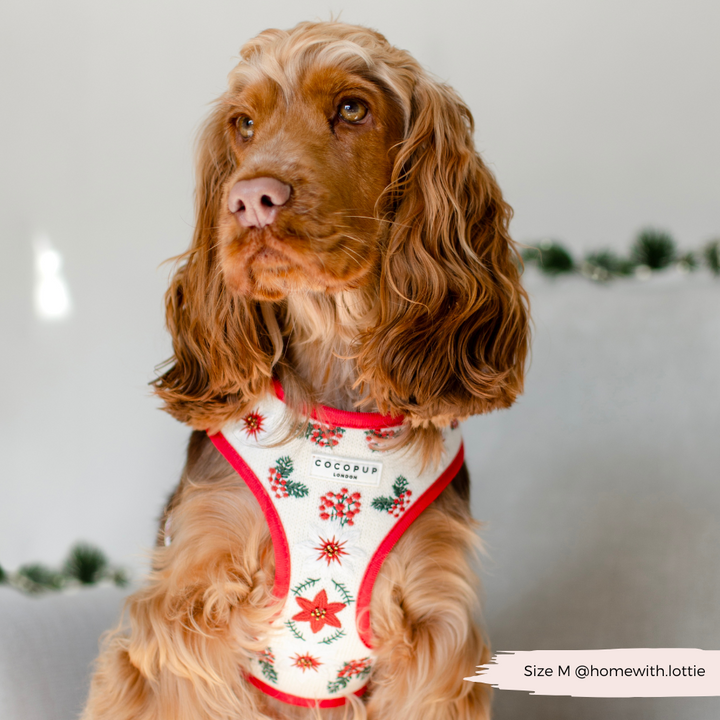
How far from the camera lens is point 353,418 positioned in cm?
188

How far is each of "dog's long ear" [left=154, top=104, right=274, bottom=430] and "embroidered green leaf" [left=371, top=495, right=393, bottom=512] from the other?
1.31 feet

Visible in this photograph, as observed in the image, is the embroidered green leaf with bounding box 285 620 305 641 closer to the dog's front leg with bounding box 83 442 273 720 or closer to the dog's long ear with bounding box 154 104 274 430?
the dog's front leg with bounding box 83 442 273 720

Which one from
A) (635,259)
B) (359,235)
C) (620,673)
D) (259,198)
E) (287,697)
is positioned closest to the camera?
(259,198)

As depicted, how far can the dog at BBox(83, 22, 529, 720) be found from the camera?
178 cm

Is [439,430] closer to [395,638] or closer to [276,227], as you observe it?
[395,638]

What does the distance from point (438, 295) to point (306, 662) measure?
969 mm

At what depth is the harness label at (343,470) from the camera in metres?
1.83

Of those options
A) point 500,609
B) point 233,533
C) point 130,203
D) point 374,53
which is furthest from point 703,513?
point 130,203

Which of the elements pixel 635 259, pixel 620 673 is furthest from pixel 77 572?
pixel 635 259

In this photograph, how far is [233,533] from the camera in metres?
1.85

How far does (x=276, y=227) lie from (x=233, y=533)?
2.54ft

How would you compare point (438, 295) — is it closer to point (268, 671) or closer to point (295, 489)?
point (295, 489)

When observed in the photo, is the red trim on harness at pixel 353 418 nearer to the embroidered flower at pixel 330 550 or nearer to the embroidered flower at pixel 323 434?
the embroidered flower at pixel 323 434

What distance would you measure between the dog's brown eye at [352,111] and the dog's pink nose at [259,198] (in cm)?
31
